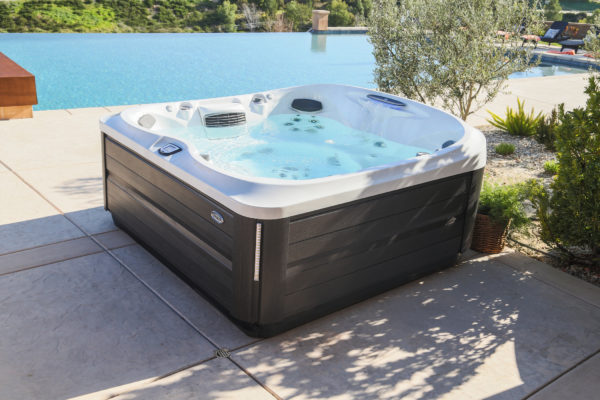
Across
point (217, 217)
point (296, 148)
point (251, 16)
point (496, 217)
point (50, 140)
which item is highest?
point (251, 16)

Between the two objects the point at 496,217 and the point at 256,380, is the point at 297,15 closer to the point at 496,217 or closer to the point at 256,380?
the point at 496,217

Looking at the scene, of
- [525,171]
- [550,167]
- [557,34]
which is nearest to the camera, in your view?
[550,167]

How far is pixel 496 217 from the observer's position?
124 inches

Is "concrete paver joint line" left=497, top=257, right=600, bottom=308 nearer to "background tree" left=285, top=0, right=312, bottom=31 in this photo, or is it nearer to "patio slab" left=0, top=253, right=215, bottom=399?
"patio slab" left=0, top=253, right=215, bottom=399

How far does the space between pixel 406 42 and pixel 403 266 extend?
8.57 feet

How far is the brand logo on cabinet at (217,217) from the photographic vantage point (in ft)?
7.41

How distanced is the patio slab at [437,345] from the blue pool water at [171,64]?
14.8 feet

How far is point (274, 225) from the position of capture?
2139 millimetres

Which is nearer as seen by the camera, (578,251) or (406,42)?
(578,251)

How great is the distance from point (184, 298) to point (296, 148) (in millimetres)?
1628

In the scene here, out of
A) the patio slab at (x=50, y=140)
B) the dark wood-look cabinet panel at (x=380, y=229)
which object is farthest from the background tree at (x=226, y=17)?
the dark wood-look cabinet panel at (x=380, y=229)

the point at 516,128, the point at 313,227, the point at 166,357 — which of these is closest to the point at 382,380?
the point at 313,227

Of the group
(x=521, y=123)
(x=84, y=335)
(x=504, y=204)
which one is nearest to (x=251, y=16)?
(x=521, y=123)

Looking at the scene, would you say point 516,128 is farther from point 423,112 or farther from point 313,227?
point 313,227
